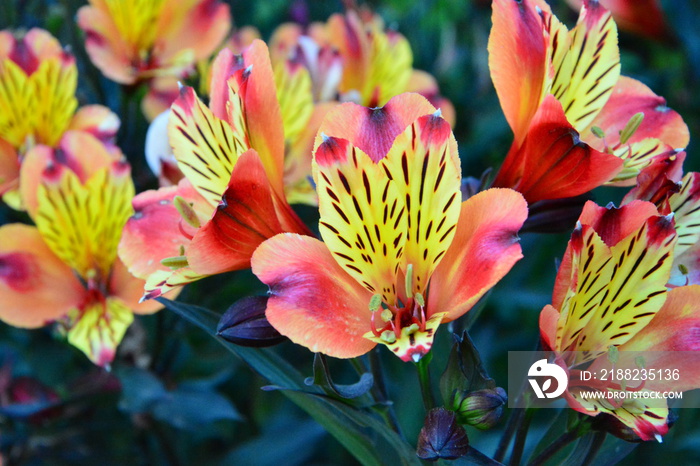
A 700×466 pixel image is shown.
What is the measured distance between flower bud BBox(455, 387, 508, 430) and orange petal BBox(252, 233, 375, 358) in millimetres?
113

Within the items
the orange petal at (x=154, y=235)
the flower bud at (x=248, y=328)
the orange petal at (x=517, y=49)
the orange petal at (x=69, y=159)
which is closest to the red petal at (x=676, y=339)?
the orange petal at (x=517, y=49)

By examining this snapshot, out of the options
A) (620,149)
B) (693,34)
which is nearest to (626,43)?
(693,34)

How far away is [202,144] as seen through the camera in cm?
67

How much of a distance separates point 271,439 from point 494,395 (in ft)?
2.39

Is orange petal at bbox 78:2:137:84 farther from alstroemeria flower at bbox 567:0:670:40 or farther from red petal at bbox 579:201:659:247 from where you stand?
alstroemeria flower at bbox 567:0:670:40

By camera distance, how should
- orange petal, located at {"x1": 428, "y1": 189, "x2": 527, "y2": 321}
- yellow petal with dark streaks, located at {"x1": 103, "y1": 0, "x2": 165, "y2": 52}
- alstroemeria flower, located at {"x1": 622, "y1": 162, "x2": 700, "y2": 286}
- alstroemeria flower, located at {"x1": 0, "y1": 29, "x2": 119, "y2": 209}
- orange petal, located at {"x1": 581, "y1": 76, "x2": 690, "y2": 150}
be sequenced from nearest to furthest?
orange petal, located at {"x1": 428, "y1": 189, "x2": 527, "y2": 321}
alstroemeria flower, located at {"x1": 622, "y1": 162, "x2": 700, "y2": 286}
orange petal, located at {"x1": 581, "y1": 76, "x2": 690, "y2": 150}
alstroemeria flower, located at {"x1": 0, "y1": 29, "x2": 119, "y2": 209}
yellow petal with dark streaks, located at {"x1": 103, "y1": 0, "x2": 165, "y2": 52}

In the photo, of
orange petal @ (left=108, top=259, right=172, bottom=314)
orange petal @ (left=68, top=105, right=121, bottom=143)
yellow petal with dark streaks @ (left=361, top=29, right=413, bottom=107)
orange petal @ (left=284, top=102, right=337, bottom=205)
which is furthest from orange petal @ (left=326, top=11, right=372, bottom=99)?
orange petal @ (left=108, top=259, right=172, bottom=314)

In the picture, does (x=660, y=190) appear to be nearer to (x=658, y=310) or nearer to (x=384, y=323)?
(x=658, y=310)

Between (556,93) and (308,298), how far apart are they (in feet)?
1.07

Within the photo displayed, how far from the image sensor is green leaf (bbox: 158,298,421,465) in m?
0.71

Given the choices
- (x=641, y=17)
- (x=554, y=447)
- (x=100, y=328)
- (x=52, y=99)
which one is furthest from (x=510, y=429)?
(x=641, y=17)

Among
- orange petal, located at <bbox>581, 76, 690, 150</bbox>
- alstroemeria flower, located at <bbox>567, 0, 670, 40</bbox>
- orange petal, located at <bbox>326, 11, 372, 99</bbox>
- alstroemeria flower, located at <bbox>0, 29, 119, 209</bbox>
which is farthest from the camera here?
alstroemeria flower, located at <bbox>567, 0, 670, 40</bbox>

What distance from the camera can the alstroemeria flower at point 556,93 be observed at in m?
0.65

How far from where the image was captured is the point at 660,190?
0.67 m
